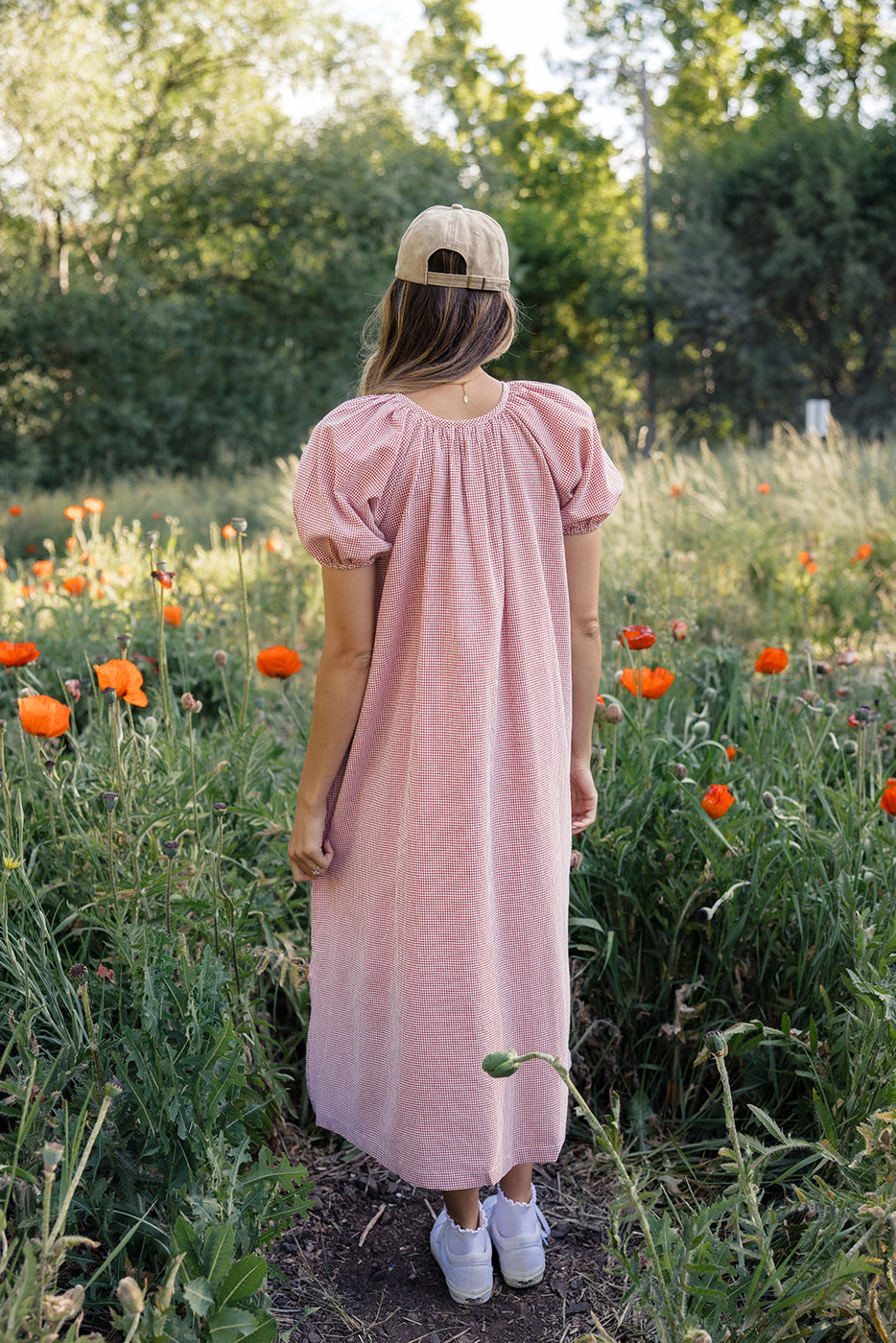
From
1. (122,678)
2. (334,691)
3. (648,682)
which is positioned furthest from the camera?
(648,682)

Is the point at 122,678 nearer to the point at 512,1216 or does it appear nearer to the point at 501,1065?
the point at 501,1065

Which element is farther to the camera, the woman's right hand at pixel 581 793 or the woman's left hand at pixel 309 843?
the woman's right hand at pixel 581 793

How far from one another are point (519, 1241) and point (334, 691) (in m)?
0.97

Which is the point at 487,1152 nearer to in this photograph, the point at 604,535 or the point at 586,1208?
the point at 586,1208

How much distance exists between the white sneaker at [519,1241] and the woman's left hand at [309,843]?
655 mm

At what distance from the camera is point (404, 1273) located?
177 centimetres

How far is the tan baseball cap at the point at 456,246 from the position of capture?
5.01 feet

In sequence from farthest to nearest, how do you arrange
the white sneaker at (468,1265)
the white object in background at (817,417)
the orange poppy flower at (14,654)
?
the white object in background at (817,417)
the orange poppy flower at (14,654)
the white sneaker at (468,1265)

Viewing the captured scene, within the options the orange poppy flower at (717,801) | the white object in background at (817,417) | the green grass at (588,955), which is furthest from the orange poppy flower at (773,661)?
the white object in background at (817,417)

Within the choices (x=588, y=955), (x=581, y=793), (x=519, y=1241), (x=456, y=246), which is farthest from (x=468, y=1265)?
(x=456, y=246)

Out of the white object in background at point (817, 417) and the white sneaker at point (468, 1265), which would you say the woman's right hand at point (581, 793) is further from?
the white object in background at point (817, 417)

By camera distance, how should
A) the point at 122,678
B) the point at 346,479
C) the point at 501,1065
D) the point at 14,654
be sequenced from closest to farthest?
1. the point at 501,1065
2. the point at 346,479
3. the point at 122,678
4. the point at 14,654

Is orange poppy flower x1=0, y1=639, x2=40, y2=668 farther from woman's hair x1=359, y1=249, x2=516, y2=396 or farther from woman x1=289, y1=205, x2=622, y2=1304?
woman's hair x1=359, y1=249, x2=516, y2=396

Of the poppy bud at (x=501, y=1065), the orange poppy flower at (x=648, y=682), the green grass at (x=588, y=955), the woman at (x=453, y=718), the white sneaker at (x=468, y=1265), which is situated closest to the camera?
the poppy bud at (x=501, y=1065)
